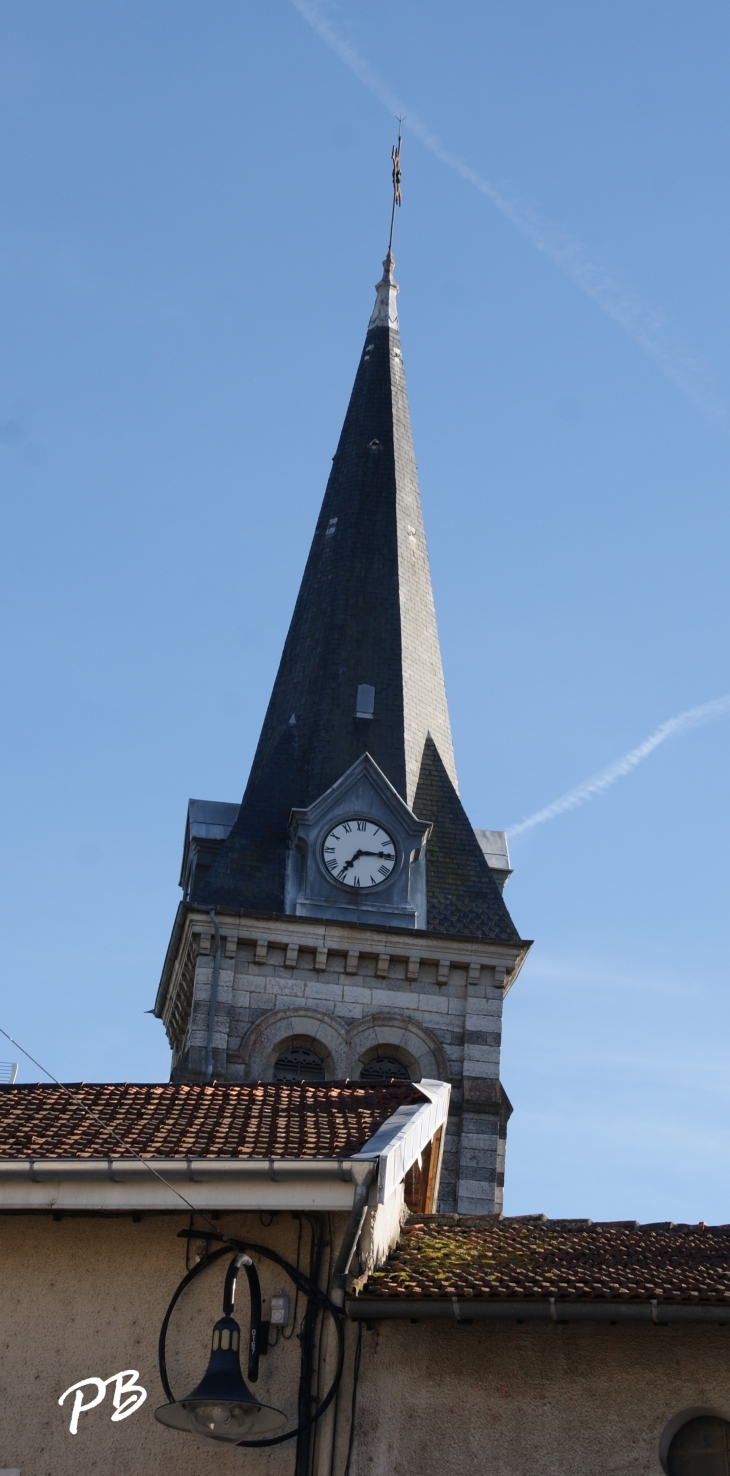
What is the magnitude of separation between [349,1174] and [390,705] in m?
20.5

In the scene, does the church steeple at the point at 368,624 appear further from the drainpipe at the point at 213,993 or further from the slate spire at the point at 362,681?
the drainpipe at the point at 213,993

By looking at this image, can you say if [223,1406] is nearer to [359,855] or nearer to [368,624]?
[359,855]

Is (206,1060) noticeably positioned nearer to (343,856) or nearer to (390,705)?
(343,856)

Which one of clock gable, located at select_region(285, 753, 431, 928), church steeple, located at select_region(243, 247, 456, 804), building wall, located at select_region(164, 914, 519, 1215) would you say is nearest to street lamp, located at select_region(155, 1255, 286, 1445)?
building wall, located at select_region(164, 914, 519, 1215)

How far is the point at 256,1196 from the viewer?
11.0 m

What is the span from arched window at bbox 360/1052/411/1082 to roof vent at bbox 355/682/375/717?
5.77 meters

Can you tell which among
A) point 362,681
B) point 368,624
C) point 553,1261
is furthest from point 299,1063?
point 553,1261

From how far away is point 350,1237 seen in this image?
10.9 meters

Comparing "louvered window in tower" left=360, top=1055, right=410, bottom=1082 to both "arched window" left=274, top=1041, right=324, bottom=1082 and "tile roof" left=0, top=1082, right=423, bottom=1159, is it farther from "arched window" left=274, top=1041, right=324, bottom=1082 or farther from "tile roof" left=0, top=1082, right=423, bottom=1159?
"tile roof" left=0, top=1082, right=423, bottom=1159

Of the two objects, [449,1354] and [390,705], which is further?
[390,705]

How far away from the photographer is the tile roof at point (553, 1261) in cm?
1079

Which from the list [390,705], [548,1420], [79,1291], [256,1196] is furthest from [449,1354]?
[390,705]

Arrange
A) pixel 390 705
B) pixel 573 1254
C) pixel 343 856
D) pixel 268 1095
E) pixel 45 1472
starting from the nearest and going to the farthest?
pixel 45 1472 < pixel 573 1254 < pixel 268 1095 < pixel 343 856 < pixel 390 705

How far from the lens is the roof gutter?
35.0 ft
